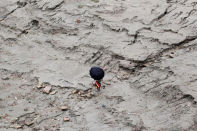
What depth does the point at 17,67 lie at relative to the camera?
604cm

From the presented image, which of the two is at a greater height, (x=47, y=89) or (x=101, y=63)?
(x=101, y=63)

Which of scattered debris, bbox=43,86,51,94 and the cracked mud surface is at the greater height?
the cracked mud surface

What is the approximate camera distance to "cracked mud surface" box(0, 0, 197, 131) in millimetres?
4457

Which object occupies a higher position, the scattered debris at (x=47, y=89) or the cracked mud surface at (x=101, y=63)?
the cracked mud surface at (x=101, y=63)

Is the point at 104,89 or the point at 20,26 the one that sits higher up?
the point at 20,26

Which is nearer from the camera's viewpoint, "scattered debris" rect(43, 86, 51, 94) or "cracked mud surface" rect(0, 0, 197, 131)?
"cracked mud surface" rect(0, 0, 197, 131)

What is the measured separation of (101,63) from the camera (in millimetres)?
6023

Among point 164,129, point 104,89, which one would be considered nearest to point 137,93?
point 104,89

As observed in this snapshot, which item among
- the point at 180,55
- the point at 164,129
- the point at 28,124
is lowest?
the point at 28,124

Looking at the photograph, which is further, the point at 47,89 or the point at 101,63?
the point at 101,63

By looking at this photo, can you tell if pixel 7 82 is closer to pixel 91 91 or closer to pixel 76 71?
pixel 76 71

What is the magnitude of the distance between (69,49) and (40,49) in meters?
0.92

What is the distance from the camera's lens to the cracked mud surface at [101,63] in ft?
14.6

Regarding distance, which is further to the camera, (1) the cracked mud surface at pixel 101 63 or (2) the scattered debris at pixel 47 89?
(2) the scattered debris at pixel 47 89
